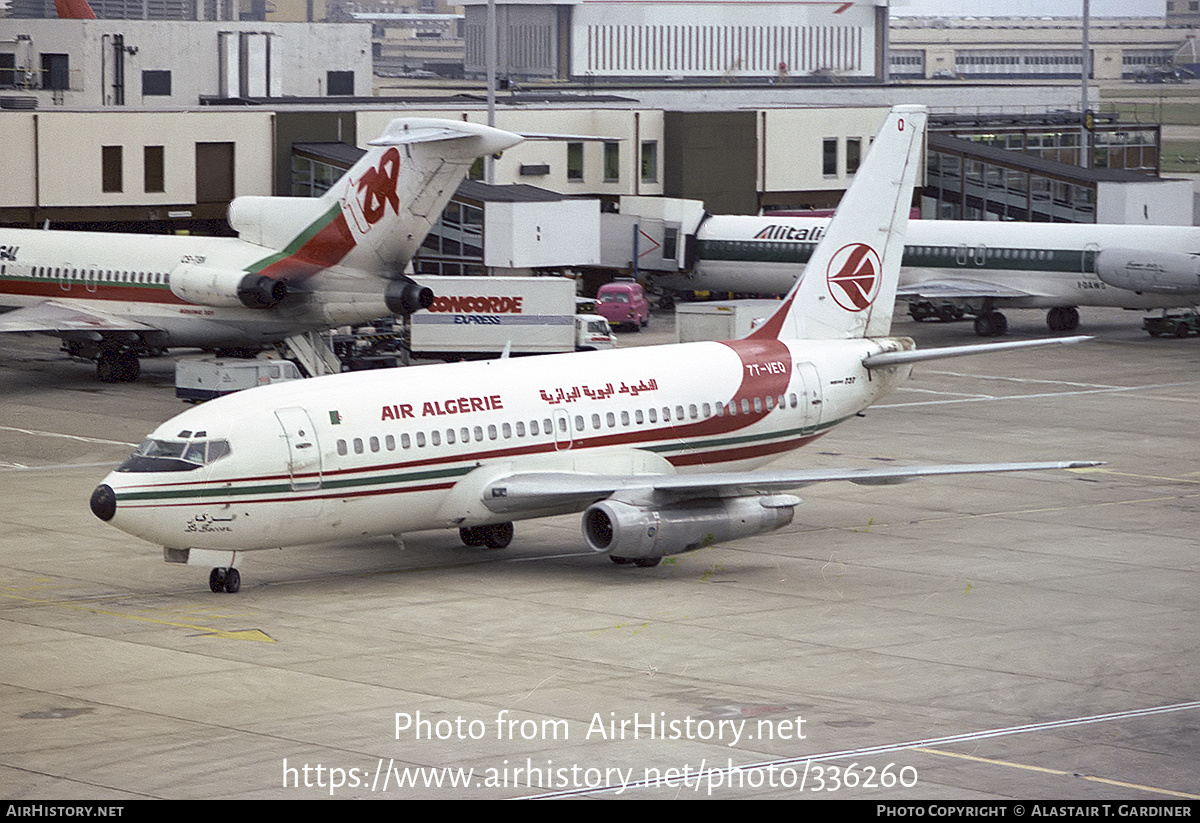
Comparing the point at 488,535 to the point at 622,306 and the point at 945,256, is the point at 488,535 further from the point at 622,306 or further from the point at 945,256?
the point at 945,256

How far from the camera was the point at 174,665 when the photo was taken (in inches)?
1097

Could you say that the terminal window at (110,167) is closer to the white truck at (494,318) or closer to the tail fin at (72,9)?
the white truck at (494,318)

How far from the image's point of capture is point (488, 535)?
122 ft

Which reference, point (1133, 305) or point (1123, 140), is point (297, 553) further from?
point (1123, 140)

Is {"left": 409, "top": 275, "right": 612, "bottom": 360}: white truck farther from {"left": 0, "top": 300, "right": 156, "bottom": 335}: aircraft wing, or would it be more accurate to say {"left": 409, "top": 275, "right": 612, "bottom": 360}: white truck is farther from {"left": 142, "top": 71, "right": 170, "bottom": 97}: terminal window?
{"left": 142, "top": 71, "right": 170, "bottom": 97}: terminal window

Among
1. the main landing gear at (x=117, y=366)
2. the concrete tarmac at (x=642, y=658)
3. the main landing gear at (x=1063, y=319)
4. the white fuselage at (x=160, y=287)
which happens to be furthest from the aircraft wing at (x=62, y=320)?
the main landing gear at (x=1063, y=319)

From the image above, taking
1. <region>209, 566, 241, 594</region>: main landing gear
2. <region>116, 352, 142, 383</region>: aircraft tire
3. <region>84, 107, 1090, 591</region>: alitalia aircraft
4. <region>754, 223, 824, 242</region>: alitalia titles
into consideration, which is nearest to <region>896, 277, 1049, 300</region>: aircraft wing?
<region>754, 223, 824, 242</region>: alitalia titles

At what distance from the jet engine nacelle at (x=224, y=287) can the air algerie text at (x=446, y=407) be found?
965 inches

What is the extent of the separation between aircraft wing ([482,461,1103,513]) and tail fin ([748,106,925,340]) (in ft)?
22.9

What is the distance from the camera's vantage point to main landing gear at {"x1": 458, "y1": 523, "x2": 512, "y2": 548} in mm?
37094

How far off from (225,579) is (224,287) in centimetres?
2741

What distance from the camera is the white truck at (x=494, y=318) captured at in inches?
2372

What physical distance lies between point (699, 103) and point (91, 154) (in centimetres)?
5103

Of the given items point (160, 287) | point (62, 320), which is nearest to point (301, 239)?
point (160, 287)
